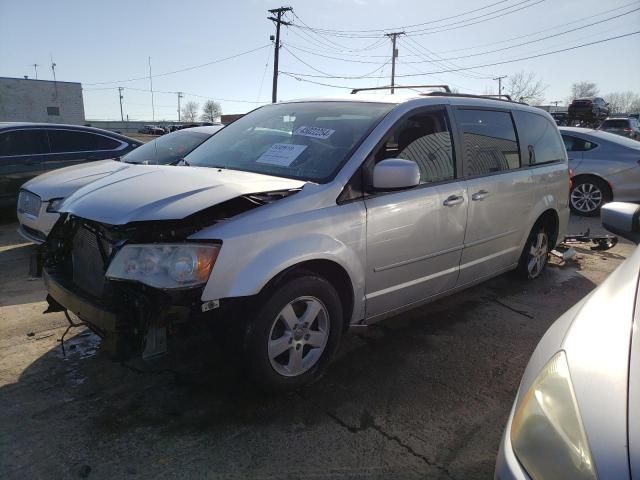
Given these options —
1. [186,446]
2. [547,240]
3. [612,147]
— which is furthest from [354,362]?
[612,147]

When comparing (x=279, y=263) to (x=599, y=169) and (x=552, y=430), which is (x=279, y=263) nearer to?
(x=552, y=430)

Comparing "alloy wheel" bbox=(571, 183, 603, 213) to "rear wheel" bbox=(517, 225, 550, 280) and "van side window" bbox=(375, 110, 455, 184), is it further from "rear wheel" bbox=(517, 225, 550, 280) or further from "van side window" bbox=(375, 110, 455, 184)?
"van side window" bbox=(375, 110, 455, 184)

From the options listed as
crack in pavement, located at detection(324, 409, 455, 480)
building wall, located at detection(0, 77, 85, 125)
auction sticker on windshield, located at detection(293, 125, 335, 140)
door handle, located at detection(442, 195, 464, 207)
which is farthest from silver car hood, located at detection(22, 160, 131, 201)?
building wall, located at detection(0, 77, 85, 125)

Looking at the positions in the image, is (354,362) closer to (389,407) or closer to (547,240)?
(389,407)

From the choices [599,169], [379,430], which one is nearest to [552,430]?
[379,430]

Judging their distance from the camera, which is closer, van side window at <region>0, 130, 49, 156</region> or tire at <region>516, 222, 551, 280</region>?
tire at <region>516, 222, 551, 280</region>

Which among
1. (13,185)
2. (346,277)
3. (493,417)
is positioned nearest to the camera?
(493,417)

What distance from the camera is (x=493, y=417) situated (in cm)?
281

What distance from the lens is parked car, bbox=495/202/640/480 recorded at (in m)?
1.23

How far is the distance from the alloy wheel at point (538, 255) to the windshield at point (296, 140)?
2.65 meters

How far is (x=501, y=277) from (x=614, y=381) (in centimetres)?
432

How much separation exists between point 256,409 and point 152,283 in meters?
0.97

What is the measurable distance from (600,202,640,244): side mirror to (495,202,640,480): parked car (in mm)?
642

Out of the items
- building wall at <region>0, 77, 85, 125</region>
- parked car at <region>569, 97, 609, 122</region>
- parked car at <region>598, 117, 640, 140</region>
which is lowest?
parked car at <region>598, 117, 640, 140</region>
